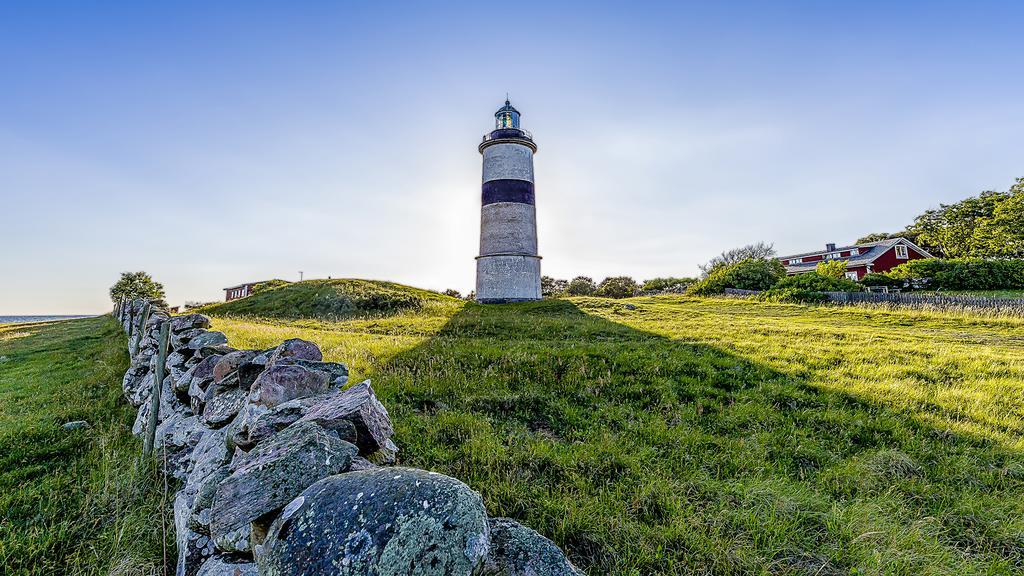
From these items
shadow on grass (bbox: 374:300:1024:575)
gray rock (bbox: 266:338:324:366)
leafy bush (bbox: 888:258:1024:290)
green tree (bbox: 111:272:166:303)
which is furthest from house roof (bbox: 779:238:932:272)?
green tree (bbox: 111:272:166:303)

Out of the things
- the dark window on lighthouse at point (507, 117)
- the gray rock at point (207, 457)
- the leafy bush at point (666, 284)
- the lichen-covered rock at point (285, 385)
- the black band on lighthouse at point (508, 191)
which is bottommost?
the gray rock at point (207, 457)

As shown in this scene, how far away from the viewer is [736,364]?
8.55m

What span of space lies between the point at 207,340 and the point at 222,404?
93.4 inches

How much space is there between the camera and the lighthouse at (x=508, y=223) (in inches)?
1051

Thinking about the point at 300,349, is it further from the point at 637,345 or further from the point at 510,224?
the point at 510,224

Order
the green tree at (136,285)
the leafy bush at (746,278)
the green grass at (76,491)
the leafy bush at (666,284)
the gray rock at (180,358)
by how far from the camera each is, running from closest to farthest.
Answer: the green grass at (76,491) < the gray rock at (180,358) < the leafy bush at (746,278) < the leafy bush at (666,284) < the green tree at (136,285)

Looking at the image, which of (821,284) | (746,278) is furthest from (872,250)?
(821,284)

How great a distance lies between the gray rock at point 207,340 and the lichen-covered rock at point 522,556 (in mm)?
5541

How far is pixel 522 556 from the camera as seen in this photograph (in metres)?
2.36

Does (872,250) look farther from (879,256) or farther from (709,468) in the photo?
(709,468)

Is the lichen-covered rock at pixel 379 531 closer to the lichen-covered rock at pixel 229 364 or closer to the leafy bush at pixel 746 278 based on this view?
the lichen-covered rock at pixel 229 364

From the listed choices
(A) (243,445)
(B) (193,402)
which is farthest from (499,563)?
(B) (193,402)

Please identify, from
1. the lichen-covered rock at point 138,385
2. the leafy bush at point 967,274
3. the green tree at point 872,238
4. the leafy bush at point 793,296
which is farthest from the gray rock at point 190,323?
the green tree at point 872,238

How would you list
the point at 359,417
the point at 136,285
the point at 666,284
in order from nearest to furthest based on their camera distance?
the point at 359,417
the point at 666,284
the point at 136,285
